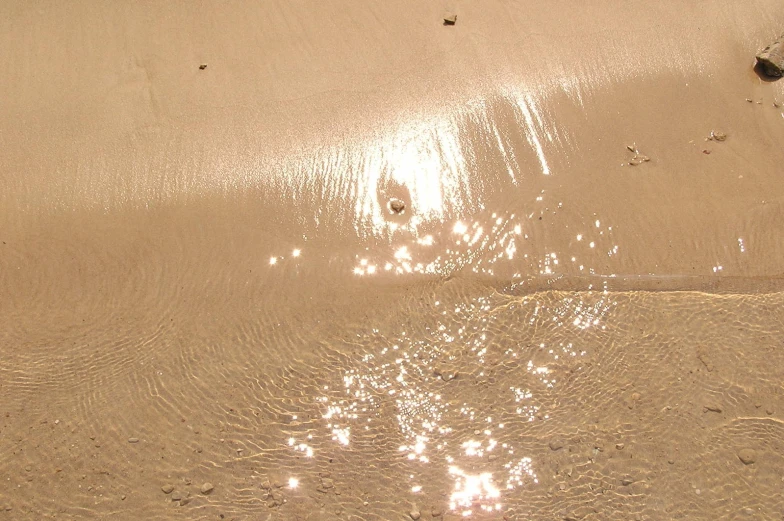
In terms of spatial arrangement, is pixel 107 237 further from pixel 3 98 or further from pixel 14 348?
pixel 3 98

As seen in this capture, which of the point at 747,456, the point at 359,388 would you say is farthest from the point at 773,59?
the point at 359,388

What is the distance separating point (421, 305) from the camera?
389cm

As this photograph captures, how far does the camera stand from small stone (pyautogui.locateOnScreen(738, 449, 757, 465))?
11.5 feet

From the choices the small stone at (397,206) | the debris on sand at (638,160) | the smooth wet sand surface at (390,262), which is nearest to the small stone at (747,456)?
the smooth wet sand surface at (390,262)

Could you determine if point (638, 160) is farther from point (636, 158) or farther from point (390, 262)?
point (390, 262)

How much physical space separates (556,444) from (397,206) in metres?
2.03

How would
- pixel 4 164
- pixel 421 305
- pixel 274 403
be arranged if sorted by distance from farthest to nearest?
1. pixel 4 164
2. pixel 421 305
3. pixel 274 403

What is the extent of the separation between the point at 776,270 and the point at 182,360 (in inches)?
177

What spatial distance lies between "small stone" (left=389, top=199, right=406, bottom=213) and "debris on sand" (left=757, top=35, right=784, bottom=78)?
3.34m

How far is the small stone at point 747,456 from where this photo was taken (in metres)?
3.51

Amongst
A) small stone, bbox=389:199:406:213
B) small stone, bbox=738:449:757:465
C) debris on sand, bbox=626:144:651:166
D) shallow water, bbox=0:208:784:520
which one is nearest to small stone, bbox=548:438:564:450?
shallow water, bbox=0:208:784:520

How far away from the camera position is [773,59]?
176 inches

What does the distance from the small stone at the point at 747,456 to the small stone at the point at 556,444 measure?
3.89 ft

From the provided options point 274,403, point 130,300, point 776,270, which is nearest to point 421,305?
point 274,403
